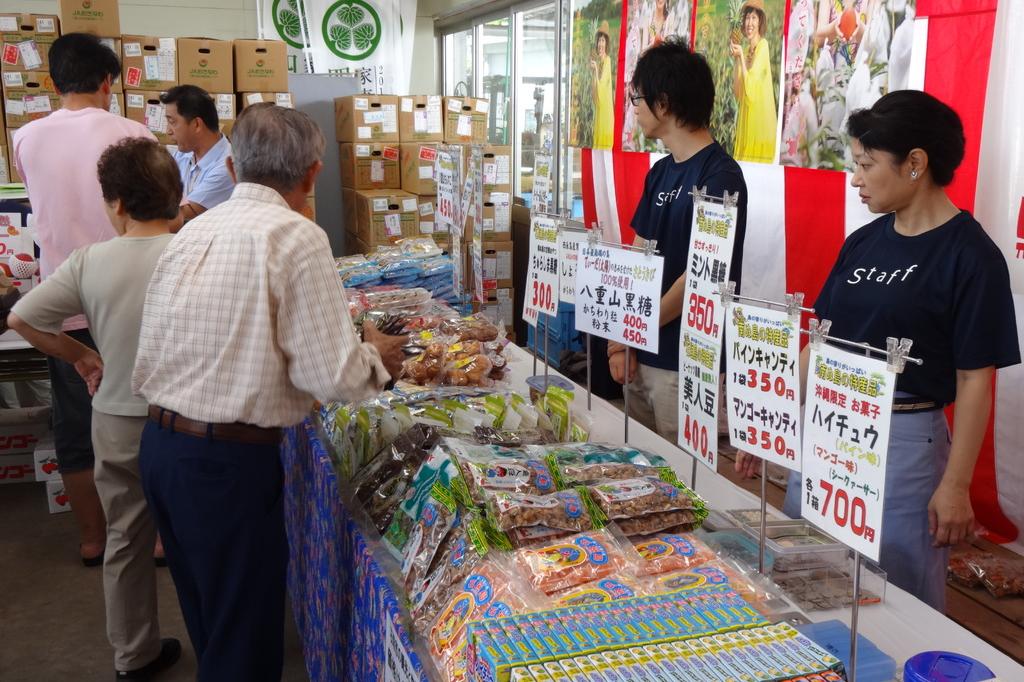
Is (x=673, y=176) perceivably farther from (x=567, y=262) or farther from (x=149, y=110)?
(x=149, y=110)

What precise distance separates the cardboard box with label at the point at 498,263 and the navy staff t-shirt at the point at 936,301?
430 cm

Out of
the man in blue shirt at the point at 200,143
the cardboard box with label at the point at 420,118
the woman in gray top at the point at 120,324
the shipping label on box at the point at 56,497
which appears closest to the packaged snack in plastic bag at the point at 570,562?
the woman in gray top at the point at 120,324

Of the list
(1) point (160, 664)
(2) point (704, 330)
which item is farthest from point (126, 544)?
(2) point (704, 330)

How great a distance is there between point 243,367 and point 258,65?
4.55 metres

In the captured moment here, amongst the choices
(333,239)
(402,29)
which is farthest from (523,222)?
(402,29)

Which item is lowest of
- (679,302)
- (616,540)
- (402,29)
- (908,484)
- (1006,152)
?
(908,484)

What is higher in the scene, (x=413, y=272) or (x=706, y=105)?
(x=706, y=105)

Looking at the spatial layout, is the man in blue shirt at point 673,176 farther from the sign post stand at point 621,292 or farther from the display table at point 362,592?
the sign post stand at point 621,292

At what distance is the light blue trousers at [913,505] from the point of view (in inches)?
75.9

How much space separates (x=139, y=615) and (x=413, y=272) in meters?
1.65

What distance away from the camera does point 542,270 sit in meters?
2.34

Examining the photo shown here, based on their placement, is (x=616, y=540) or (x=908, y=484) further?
(x=908, y=484)

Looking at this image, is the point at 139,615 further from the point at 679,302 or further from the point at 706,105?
the point at 706,105

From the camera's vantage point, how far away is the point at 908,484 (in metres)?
1.96
